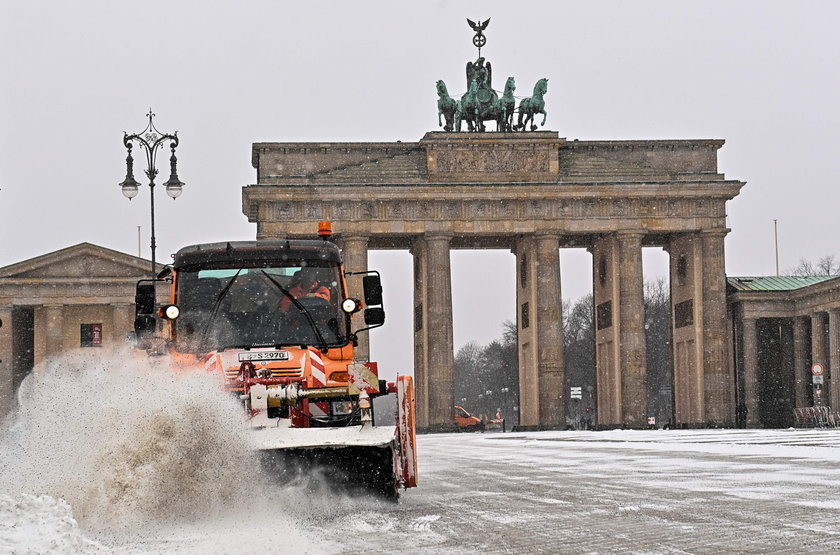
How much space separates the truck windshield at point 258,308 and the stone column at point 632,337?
59952mm

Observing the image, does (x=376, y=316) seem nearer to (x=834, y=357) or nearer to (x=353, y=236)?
(x=834, y=357)

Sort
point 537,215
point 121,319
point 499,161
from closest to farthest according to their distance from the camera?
1. point 537,215
2. point 499,161
3. point 121,319

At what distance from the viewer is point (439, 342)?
74.0m

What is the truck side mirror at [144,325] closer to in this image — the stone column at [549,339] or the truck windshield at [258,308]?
the truck windshield at [258,308]

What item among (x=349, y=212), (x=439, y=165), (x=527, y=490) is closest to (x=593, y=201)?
(x=439, y=165)

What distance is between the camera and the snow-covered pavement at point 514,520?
9.64m

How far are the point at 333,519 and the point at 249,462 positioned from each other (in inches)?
37.5

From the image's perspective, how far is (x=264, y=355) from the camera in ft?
46.1

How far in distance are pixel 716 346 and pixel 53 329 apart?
36225mm

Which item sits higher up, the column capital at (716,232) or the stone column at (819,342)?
the column capital at (716,232)

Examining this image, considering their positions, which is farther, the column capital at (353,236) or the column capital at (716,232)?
the column capital at (716,232)

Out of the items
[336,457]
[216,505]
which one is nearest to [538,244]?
[336,457]

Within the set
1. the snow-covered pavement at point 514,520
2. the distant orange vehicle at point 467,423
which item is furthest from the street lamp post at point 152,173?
the distant orange vehicle at point 467,423

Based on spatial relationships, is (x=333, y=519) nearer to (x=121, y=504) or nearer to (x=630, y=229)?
(x=121, y=504)
